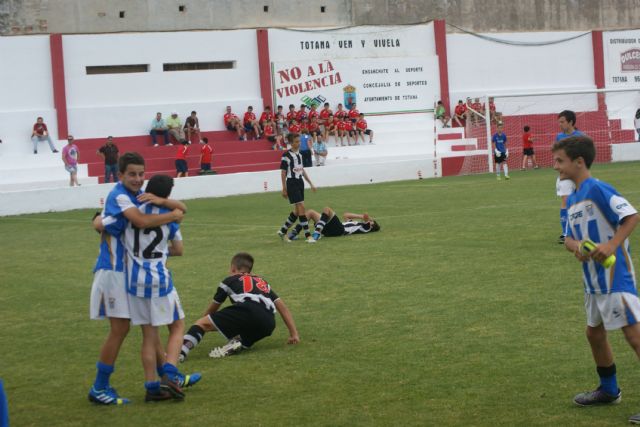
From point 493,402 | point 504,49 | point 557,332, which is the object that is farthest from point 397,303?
point 504,49

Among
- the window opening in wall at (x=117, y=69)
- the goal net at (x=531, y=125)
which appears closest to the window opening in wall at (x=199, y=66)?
the window opening in wall at (x=117, y=69)

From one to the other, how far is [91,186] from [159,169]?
7.26 m

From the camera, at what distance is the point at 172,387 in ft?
23.1

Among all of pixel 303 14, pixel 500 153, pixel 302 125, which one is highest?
pixel 303 14

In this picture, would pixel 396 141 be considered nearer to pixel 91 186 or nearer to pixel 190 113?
pixel 190 113

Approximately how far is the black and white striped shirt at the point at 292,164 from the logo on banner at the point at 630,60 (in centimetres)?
3995

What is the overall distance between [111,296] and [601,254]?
333cm

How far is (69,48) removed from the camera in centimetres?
4153

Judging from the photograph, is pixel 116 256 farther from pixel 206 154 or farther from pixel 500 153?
pixel 206 154

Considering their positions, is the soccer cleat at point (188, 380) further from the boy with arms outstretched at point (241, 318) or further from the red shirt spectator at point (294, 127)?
the red shirt spectator at point (294, 127)

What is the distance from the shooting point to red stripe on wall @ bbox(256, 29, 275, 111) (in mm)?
45438

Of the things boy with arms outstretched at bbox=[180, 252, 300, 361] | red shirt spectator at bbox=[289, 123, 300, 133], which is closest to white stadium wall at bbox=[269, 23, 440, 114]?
red shirt spectator at bbox=[289, 123, 300, 133]

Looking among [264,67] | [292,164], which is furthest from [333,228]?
[264,67]

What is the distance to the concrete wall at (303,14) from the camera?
43.0 meters
